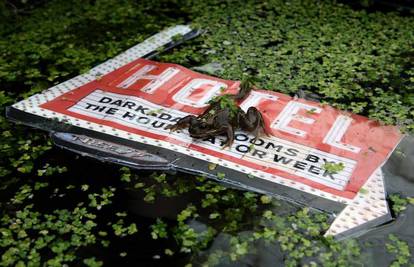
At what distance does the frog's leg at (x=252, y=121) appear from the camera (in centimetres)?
266

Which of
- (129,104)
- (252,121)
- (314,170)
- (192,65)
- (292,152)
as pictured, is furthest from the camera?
(192,65)

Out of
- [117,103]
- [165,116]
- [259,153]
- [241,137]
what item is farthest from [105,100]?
[259,153]

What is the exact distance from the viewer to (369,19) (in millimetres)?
4055

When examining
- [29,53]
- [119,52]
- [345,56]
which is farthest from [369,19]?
[29,53]

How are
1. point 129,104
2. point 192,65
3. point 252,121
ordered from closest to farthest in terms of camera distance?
point 252,121, point 129,104, point 192,65

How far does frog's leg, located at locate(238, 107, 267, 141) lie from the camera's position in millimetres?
2656

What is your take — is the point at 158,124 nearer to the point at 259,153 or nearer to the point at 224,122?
the point at 224,122

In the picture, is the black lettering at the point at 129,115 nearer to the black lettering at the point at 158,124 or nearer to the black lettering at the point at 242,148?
the black lettering at the point at 158,124

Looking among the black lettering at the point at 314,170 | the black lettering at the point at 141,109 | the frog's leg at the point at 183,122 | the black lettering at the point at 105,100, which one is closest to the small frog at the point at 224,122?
the frog's leg at the point at 183,122

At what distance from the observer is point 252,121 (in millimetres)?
2668

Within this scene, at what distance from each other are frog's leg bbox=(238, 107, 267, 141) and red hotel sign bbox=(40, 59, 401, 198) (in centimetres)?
4

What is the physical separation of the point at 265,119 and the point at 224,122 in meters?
0.28

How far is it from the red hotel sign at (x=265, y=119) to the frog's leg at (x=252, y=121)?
4 cm

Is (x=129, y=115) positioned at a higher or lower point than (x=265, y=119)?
lower
